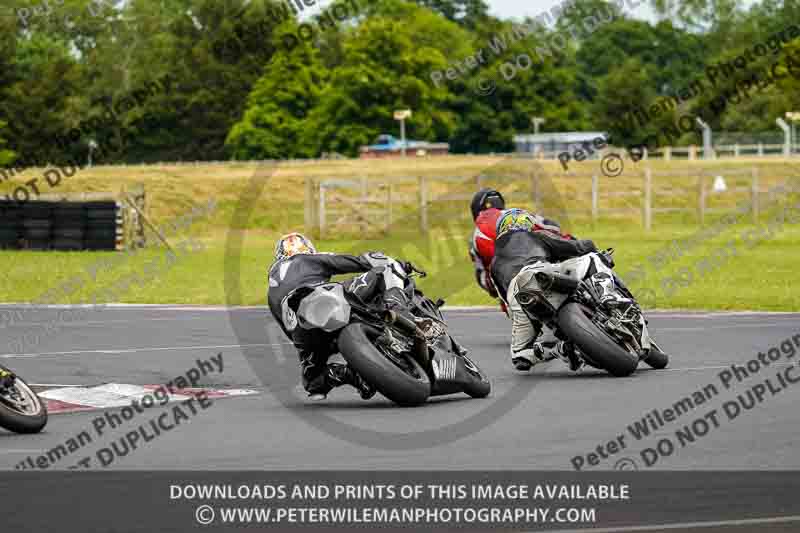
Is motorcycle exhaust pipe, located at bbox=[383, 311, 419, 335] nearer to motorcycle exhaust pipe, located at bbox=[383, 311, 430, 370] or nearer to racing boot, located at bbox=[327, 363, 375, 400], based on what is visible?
motorcycle exhaust pipe, located at bbox=[383, 311, 430, 370]

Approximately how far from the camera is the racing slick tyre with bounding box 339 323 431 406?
39.2 feet

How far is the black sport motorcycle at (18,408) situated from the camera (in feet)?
36.3

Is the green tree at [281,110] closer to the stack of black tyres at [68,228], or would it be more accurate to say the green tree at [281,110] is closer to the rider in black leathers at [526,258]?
the stack of black tyres at [68,228]

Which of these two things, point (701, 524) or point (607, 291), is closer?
point (701, 524)

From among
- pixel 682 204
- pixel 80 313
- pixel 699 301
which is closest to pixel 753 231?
pixel 682 204

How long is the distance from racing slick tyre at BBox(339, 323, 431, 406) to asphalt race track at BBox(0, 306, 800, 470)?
17cm

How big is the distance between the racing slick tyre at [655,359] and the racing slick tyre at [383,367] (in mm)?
3154

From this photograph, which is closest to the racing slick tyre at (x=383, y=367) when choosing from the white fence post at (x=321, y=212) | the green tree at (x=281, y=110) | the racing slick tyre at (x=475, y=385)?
the racing slick tyre at (x=475, y=385)

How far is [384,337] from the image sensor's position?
12.2m

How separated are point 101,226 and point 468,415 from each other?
101 ft

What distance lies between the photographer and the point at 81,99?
94062mm

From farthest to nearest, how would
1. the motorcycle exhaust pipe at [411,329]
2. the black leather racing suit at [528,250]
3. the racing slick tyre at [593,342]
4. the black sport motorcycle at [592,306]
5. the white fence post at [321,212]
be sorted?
the white fence post at [321,212]
the black leather racing suit at [528,250]
the black sport motorcycle at [592,306]
the racing slick tyre at [593,342]
the motorcycle exhaust pipe at [411,329]

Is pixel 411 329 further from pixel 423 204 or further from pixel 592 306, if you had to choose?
pixel 423 204

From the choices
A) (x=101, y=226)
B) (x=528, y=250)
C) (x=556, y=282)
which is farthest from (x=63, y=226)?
(x=556, y=282)
